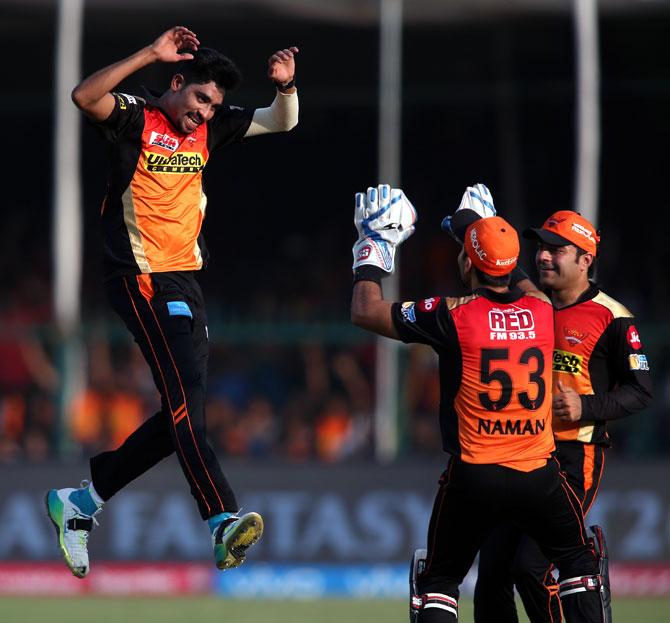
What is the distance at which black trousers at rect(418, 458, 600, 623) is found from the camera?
687 centimetres

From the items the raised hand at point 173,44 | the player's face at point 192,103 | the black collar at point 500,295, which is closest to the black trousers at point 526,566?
the black collar at point 500,295

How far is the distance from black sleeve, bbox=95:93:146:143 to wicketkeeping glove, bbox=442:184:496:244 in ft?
5.00

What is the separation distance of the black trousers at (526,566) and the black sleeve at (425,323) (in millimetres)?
Result: 1160

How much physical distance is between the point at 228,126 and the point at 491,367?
172 cm

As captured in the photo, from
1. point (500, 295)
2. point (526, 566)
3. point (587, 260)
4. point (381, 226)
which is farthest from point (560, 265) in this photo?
point (526, 566)

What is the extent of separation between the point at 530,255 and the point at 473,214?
6749 mm

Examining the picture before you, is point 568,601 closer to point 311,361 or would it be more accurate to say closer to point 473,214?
point 473,214

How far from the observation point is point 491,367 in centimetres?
687

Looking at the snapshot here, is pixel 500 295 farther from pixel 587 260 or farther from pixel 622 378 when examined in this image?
pixel 622 378

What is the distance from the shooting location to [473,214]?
292 inches

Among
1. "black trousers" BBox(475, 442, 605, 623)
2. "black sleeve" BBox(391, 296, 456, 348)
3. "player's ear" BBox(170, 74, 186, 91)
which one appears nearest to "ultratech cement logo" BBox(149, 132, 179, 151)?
"player's ear" BBox(170, 74, 186, 91)

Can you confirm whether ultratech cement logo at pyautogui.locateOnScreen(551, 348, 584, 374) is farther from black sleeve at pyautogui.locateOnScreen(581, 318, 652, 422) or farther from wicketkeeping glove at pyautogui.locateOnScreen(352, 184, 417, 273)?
wicketkeeping glove at pyautogui.locateOnScreen(352, 184, 417, 273)

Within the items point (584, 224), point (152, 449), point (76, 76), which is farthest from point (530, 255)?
point (152, 449)

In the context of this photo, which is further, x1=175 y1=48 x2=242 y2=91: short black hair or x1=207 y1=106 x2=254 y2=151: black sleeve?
x1=207 y1=106 x2=254 y2=151: black sleeve
